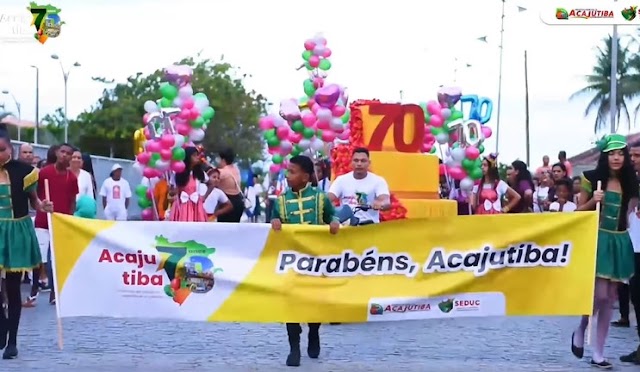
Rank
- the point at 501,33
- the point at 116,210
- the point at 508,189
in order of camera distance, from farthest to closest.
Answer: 1. the point at 501,33
2. the point at 116,210
3. the point at 508,189

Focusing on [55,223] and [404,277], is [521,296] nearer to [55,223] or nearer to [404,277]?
[404,277]

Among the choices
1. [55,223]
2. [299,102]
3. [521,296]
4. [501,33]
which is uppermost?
[501,33]

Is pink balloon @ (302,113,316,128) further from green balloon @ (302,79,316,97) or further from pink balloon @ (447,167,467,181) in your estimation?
pink balloon @ (447,167,467,181)

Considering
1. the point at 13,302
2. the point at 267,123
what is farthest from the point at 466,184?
the point at 13,302

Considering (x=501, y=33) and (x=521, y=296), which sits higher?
(x=501, y=33)

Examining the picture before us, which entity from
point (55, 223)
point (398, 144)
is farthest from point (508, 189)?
point (55, 223)

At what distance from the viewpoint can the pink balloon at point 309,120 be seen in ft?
64.6

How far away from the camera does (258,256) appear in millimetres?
8766

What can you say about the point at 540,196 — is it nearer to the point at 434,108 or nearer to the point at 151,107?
the point at 434,108

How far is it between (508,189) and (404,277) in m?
6.87

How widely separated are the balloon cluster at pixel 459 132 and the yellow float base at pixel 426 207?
4936 mm

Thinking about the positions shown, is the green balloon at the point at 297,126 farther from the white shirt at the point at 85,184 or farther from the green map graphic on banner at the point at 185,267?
the green map graphic on banner at the point at 185,267

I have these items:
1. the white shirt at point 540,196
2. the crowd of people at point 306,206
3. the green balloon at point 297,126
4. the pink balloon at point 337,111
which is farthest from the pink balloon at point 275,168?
the crowd of people at point 306,206

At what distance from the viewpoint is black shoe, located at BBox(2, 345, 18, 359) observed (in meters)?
8.90
